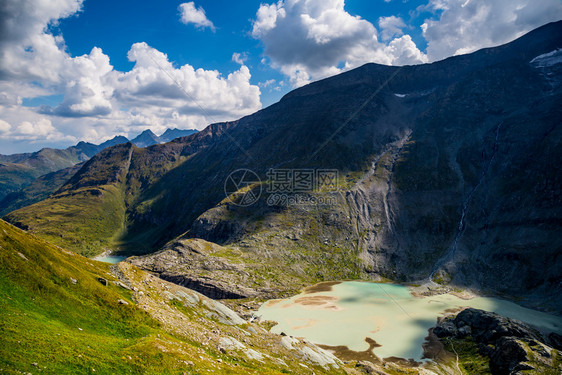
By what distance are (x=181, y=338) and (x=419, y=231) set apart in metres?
166

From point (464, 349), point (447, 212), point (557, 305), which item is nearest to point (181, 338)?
point (464, 349)

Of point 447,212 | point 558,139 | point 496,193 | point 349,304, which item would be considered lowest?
point 349,304

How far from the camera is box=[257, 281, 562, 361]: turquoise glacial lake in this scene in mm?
88125

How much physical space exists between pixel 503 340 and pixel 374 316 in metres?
A: 39.1

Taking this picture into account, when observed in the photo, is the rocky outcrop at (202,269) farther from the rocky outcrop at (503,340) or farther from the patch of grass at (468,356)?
the rocky outcrop at (503,340)

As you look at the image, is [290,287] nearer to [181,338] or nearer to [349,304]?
[349,304]

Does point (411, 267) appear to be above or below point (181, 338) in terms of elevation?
below

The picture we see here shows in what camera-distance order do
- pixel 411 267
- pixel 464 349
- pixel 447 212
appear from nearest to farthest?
pixel 464 349, pixel 411 267, pixel 447 212

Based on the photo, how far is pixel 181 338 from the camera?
3934cm

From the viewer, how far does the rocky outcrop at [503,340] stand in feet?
213

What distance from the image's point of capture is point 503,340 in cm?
7394

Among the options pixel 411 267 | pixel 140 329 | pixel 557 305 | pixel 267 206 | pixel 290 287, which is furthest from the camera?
pixel 267 206

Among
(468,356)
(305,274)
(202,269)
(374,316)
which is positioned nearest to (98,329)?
(468,356)

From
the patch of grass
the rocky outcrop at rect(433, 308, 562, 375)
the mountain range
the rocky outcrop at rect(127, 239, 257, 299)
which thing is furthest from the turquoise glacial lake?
the rocky outcrop at rect(127, 239, 257, 299)
